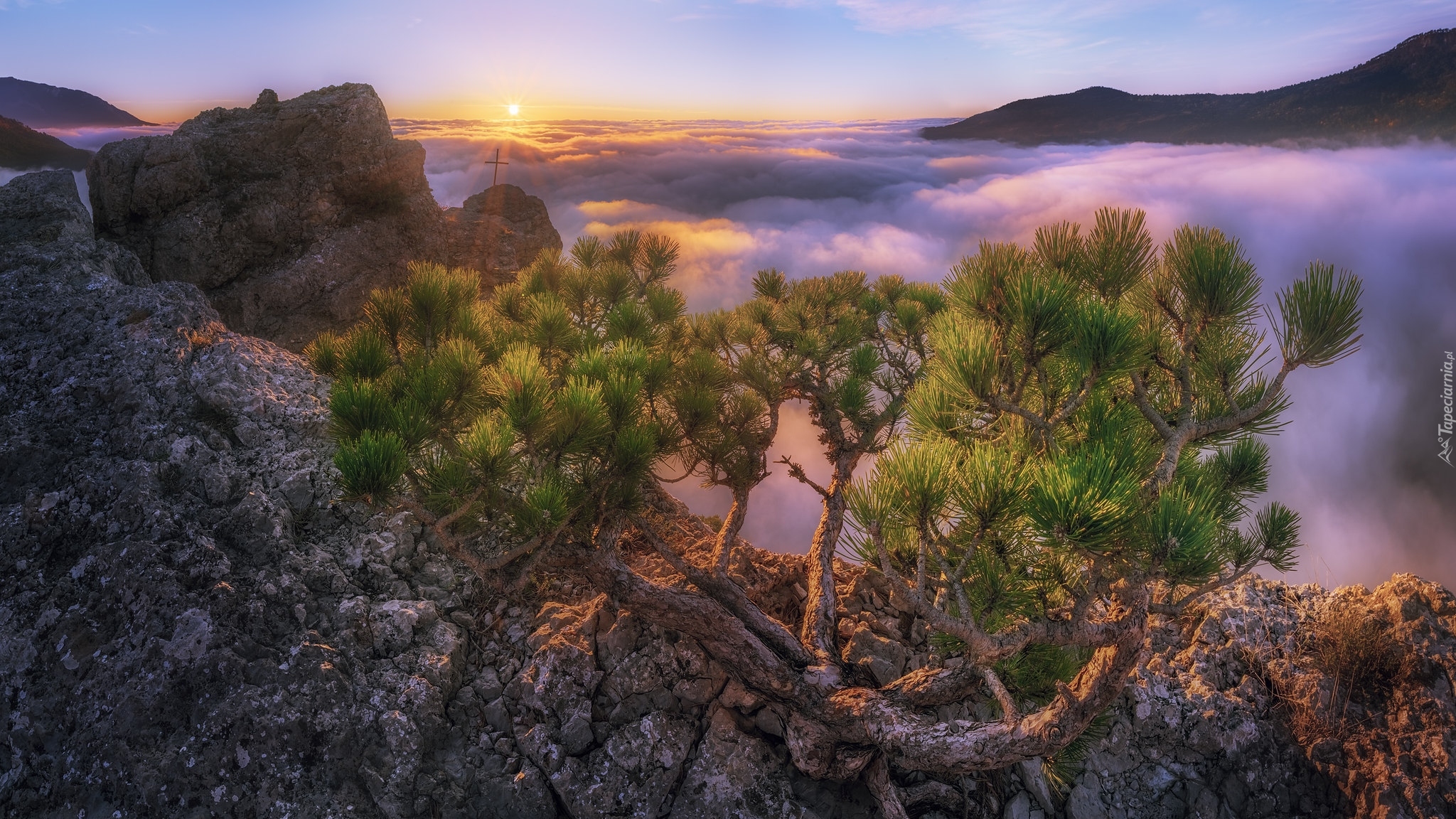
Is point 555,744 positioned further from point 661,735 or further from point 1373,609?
point 1373,609

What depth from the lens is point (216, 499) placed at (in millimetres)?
4973

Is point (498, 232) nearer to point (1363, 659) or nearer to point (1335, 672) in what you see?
point (1335, 672)

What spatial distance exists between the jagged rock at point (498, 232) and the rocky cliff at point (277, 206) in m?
0.98

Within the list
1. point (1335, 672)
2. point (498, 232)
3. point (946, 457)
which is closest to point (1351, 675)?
point (1335, 672)

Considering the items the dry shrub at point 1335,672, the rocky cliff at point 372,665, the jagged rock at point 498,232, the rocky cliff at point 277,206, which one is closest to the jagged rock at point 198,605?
the rocky cliff at point 372,665

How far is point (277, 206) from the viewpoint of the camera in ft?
30.9

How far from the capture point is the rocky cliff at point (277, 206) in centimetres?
879

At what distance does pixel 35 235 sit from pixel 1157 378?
32.4ft

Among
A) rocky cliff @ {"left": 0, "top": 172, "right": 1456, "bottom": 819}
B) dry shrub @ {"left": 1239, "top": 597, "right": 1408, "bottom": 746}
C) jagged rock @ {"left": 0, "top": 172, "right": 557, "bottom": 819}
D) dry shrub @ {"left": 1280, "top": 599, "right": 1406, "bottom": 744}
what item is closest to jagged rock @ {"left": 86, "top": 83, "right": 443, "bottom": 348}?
rocky cliff @ {"left": 0, "top": 172, "right": 1456, "bottom": 819}

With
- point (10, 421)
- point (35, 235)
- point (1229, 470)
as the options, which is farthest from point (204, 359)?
point (1229, 470)

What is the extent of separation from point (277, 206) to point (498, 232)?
3.58 m

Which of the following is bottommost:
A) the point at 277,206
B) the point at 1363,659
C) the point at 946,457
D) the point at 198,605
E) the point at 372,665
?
the point at 372,665

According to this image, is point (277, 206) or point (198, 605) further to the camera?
point (277, 206)

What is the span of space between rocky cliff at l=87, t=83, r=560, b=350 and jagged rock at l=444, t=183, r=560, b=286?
98cm
